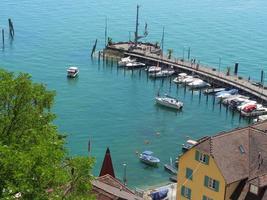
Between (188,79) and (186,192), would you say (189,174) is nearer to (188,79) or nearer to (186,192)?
(186,192)

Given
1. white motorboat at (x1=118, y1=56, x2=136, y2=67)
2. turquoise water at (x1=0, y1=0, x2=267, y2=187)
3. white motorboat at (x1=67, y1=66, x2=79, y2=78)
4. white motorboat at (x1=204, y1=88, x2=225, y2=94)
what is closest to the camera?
turquoise water at (x1=0, y1=0, x2=267, y2=187)

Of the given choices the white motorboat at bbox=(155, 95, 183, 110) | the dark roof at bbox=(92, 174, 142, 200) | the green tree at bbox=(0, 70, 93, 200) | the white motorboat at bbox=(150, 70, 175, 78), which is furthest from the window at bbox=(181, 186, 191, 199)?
the white motorboat at bbox=(150, 70, 175, 78)

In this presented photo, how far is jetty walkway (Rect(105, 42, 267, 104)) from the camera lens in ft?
329

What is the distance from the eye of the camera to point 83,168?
2283cm

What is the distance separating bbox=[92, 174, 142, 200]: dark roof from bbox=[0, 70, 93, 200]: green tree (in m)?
15.1

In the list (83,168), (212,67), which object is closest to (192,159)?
(83,168)

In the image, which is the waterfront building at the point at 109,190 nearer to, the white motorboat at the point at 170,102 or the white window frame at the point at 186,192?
the white window frame at the point at 186,192

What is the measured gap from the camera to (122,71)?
116625mm

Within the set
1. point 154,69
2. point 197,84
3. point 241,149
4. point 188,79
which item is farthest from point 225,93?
point 241,149

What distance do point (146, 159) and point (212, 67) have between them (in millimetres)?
52228

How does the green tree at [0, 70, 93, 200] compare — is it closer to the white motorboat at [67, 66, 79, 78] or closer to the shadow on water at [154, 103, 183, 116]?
the shadow on water at [154, 103, 183, 116]

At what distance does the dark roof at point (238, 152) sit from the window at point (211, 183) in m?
1.32

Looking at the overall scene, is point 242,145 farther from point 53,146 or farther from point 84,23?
point 84,23

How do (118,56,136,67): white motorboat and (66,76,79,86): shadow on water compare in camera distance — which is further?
(118,56,136,67): white motorboat
